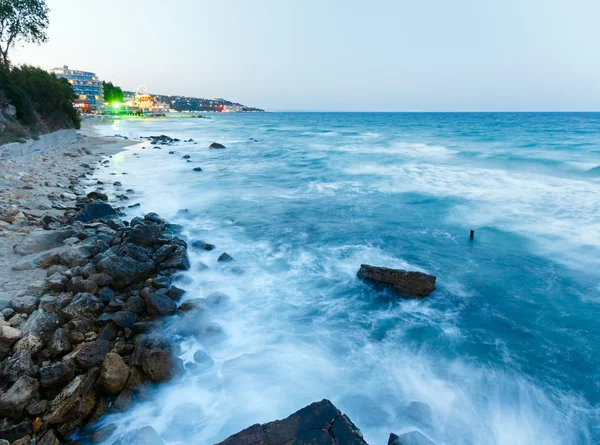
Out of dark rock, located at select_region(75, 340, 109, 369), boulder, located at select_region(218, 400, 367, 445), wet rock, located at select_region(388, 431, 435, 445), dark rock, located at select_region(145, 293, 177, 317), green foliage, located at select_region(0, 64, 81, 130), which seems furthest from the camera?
green foliage, located at select_region(0, 64, 81, 130)

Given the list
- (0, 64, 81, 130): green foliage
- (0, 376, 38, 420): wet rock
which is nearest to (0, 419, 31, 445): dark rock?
(0, 376, 38, 420): wet rock

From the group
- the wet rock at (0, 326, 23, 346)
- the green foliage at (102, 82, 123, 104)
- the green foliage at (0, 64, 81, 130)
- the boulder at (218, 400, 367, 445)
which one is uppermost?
the green foliage at (0, 64, 81, 130)

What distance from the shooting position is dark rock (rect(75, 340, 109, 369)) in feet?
18.5

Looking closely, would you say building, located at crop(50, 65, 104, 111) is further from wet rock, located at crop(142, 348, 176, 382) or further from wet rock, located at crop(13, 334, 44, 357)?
wet rock, located at crop(142, 348, 176, 382)

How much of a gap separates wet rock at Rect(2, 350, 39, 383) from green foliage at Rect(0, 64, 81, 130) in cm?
2516

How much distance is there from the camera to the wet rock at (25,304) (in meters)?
6.55

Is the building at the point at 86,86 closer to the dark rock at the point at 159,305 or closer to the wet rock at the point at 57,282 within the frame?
the wet rock at the point at 57,282

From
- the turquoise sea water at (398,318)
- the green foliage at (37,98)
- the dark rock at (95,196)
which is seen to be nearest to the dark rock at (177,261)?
the turquoise sea water at (398,318)

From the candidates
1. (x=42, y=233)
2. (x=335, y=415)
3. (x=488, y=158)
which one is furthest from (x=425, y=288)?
(x=488, y=158)

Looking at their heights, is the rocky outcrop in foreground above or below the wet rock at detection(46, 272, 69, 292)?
below

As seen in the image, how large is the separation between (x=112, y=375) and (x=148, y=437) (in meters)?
1.16

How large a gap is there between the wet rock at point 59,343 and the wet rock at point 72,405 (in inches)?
33.0

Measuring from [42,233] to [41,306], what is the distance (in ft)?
12.6

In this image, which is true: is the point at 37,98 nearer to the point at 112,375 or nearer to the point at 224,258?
the point at 224,258
